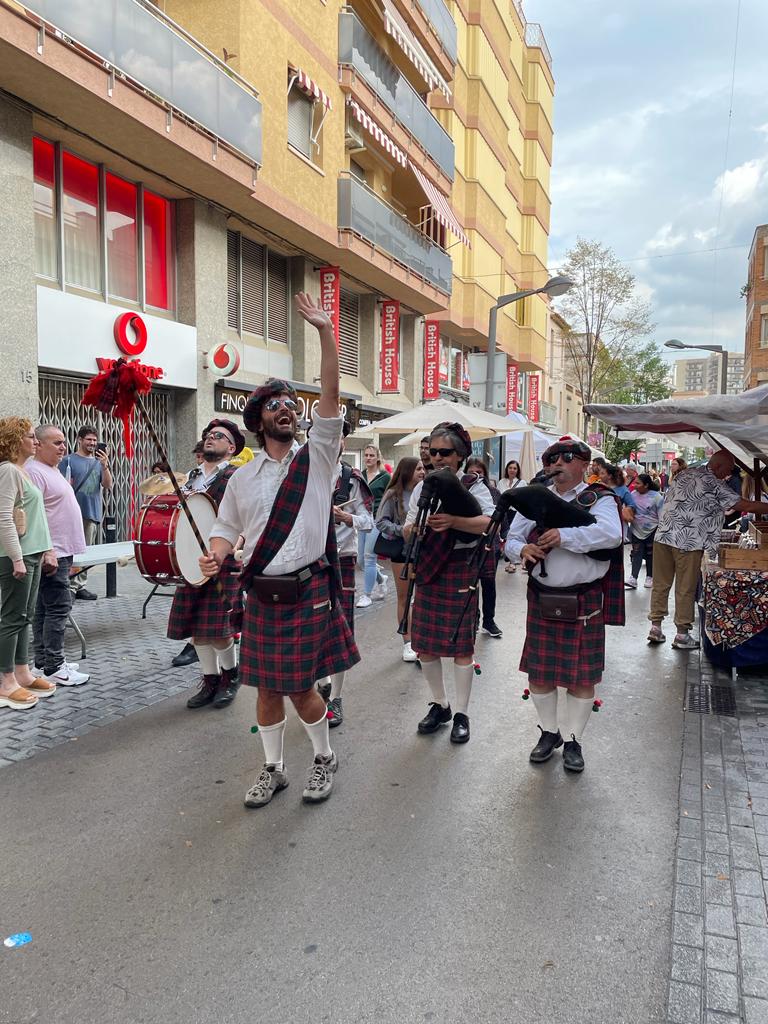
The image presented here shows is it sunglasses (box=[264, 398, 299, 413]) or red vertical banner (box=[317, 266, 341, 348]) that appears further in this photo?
red vertical banner (box=[317, 266, 341, 348])

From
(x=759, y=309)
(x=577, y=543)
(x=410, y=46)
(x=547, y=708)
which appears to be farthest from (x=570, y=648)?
(x=759, y=309)

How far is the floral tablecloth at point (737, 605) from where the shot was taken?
590 centimetres

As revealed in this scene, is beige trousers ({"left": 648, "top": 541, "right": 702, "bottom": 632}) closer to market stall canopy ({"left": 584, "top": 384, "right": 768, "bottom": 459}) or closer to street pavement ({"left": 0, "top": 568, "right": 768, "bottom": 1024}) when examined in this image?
market stall canopy ({"left": 584, "top": 384, "right": 768, "bottom": 459})

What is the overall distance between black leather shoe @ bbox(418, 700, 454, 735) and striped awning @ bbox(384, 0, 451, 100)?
18136mm

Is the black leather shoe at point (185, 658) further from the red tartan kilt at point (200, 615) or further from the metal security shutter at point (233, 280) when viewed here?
the metal security shutter at point (233, 280)

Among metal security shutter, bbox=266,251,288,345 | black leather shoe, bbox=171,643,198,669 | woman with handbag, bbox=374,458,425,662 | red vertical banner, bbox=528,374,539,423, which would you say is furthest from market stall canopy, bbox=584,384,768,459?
red vertical banner, bbox=528,374,539,423

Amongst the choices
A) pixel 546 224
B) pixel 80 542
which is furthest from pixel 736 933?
pixel 546 224

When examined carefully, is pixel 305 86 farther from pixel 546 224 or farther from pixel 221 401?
pixel 546 224

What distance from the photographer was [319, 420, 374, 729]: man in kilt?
5.10 metres

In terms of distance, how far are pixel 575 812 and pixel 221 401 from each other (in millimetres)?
10871

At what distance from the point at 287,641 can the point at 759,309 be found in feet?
177

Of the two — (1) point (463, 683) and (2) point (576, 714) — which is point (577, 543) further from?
(1) point (463, 683)

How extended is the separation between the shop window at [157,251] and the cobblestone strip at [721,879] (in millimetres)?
10828

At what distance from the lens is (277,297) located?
52.5ft
